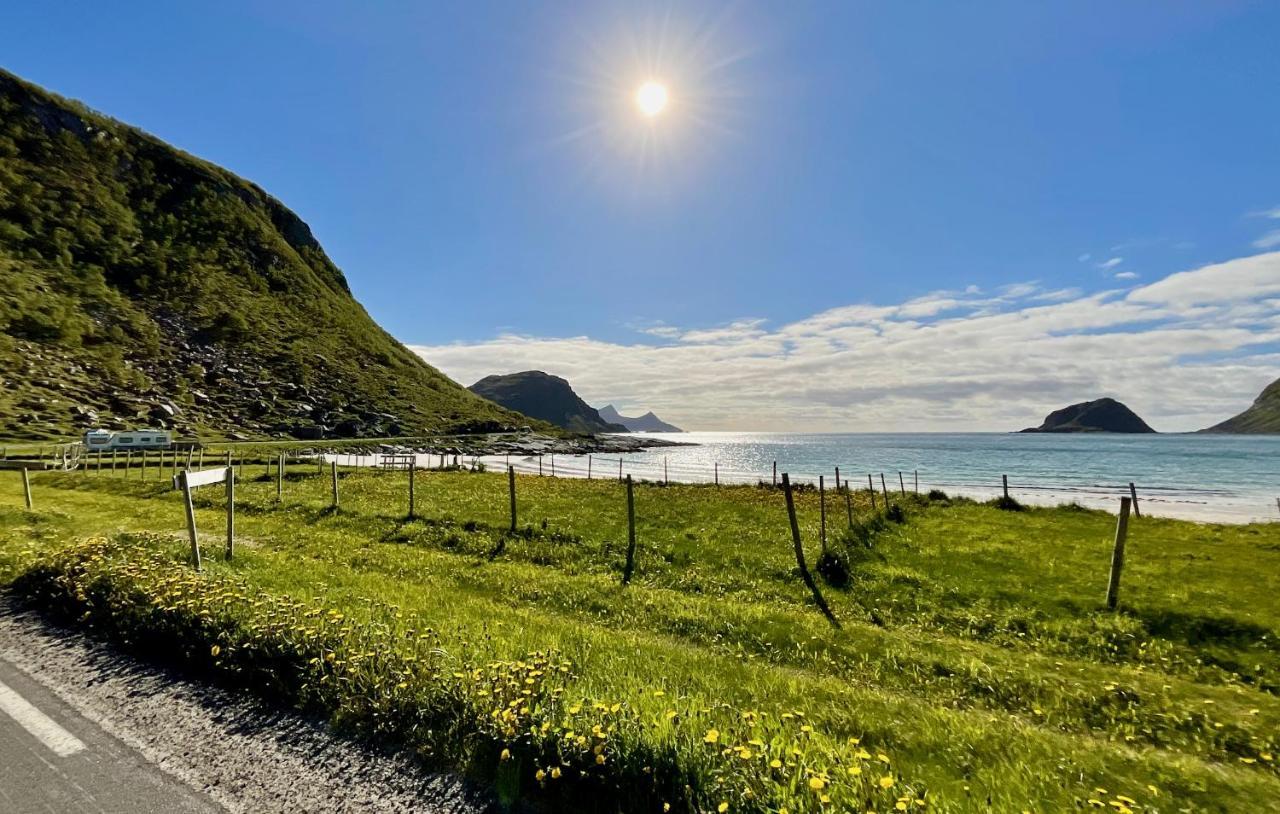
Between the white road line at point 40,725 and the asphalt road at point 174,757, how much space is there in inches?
0.4

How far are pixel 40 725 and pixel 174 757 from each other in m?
1.86

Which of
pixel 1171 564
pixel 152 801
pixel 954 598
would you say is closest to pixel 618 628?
pixel 152 801

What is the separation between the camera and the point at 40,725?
574 centimetres

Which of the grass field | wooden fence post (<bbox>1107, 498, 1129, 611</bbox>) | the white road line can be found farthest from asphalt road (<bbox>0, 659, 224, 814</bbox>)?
wooden fence post (<bbox>1107, 498, 1129, 611</bbox>)

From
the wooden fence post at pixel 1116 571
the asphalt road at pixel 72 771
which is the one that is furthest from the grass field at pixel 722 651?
the asphalt road at pixel 72 771

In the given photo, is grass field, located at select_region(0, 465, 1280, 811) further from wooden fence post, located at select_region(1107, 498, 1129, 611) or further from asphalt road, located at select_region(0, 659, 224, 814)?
asphalt road, located at select_region(0, 659, 224, 814)

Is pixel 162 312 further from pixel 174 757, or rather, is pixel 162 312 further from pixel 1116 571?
pixel 1116 571

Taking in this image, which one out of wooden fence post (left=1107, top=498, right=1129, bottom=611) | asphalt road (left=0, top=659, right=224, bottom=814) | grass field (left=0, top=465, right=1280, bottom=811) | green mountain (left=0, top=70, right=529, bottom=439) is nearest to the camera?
asphalt road (left=0, top=659, right=224, bottom=814)

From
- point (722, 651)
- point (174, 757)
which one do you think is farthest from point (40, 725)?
point (722, 651)

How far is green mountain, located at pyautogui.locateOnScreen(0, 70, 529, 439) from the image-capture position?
8356 cm

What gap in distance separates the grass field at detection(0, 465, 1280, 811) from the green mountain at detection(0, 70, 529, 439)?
74.4 metres

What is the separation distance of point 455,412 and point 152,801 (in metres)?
154

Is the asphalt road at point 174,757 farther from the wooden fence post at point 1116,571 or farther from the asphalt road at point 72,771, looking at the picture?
the wooden fence post at point 1116,571

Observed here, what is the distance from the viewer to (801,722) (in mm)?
6207
